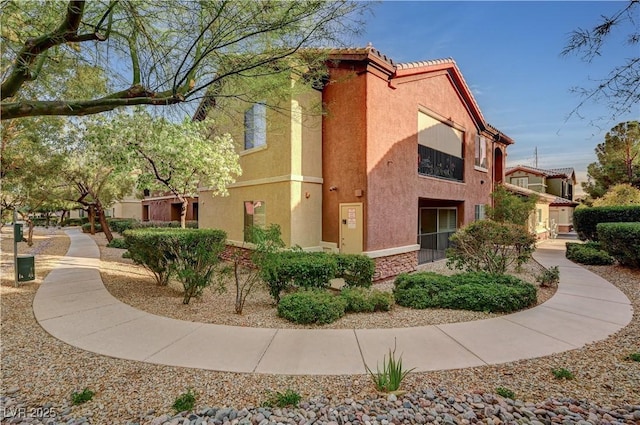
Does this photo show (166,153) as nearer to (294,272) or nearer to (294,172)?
(294,172)

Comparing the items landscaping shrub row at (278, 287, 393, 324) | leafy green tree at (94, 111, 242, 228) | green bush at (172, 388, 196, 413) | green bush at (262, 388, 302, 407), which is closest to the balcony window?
landscaping shrub row at (278, 287, 393, 324)

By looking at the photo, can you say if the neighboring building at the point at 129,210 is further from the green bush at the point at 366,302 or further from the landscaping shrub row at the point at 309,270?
the green bush at the point at 366,302

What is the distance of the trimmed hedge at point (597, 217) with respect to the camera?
1390 centimetres

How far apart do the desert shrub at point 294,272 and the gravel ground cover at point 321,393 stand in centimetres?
261

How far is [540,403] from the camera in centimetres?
310

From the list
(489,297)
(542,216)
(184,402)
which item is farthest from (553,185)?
(184,402)

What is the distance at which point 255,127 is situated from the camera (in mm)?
11000

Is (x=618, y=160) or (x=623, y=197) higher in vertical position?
(x=618, y=160)

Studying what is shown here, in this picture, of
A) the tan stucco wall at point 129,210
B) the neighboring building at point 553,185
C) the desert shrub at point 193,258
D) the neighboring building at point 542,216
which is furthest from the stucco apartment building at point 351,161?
the tan stucco wall at point 129,210

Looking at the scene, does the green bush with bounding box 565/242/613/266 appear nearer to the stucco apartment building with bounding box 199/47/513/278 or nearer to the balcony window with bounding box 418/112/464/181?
the balcony window with bounding box 418/112/464/181

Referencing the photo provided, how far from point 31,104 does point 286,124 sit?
635 centimetres

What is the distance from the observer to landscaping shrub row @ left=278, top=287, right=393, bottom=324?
5330 mm

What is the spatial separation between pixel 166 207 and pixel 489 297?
30568 mm

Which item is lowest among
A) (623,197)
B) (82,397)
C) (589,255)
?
(82,397)
